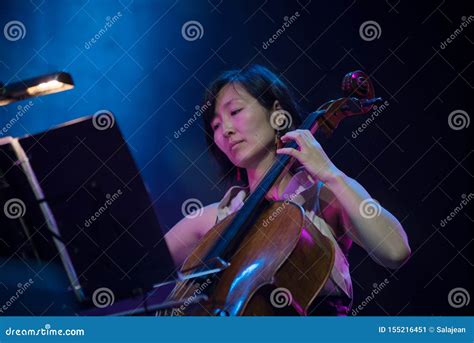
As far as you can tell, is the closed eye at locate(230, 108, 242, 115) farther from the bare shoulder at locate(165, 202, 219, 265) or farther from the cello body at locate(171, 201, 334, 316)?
the cello body at locate(171, 201, 334, 316)

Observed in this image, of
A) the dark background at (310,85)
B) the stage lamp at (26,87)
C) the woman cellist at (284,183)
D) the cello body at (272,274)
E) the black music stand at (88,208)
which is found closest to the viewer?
the black music stand at (88,208)

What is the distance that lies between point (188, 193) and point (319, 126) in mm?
809

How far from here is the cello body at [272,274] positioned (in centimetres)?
198

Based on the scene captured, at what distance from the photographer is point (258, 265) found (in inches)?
79.5

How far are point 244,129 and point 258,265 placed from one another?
0.92 metres

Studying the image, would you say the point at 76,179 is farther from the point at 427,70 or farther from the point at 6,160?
the point at 427,70

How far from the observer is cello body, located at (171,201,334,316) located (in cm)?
198

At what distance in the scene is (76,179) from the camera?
5.78 ft

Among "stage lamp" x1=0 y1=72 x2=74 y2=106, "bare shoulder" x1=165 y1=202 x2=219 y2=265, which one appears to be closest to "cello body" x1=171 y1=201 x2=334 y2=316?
"bare shoulder" x1=165 y1=202 x2=219 y2=265

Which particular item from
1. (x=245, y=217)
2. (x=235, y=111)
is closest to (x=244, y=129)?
(x=235, y=111)

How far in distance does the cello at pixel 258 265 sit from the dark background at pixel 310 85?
2.24 feet

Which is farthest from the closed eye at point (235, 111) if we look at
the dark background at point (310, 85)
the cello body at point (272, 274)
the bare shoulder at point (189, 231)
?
the cello body at point (272, 274)

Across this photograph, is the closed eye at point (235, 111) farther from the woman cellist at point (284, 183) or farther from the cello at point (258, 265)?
the cello at point (258, 265)
